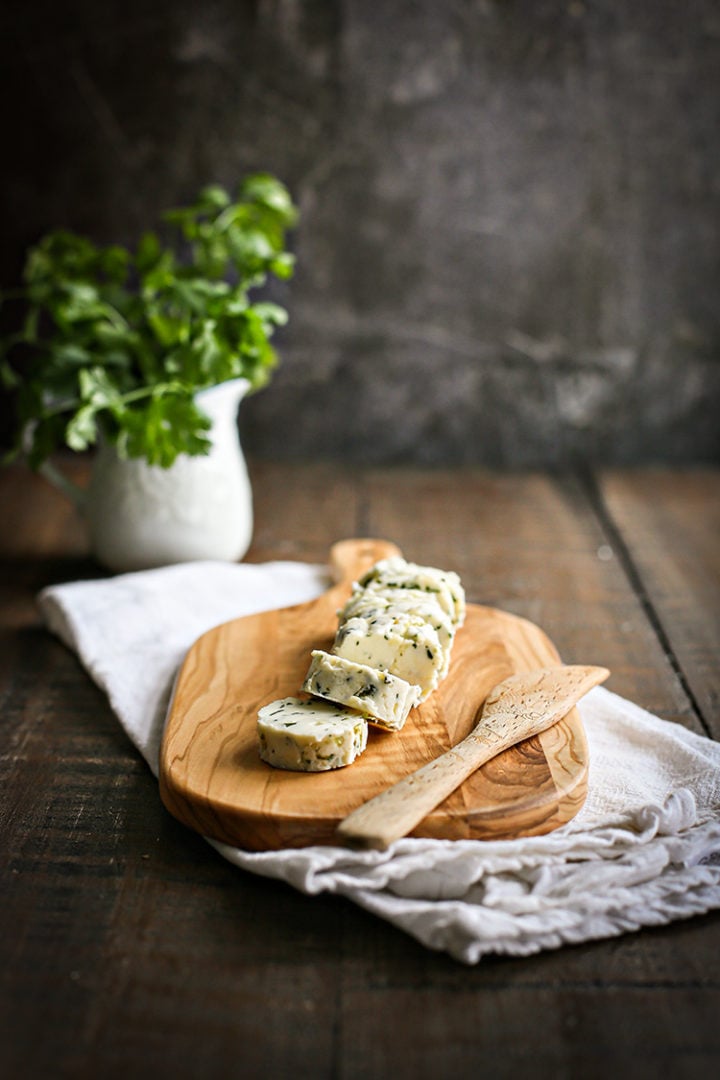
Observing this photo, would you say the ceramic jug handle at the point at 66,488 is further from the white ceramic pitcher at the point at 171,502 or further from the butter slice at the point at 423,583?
the butter slice at the point at 423,583

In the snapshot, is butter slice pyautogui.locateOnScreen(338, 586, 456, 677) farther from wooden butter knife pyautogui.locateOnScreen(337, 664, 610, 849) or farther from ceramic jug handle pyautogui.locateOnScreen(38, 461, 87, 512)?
ceramic jug handle pyautogui.locateOnScreen(38, 461, 87, 512)

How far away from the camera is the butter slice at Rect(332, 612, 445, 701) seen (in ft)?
3.71

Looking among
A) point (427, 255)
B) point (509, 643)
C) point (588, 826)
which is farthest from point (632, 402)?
point (588, 826)

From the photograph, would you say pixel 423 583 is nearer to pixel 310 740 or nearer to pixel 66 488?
pixel 310 740

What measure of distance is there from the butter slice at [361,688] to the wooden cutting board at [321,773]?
1.3 inches

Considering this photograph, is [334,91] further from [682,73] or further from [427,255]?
[682,73]

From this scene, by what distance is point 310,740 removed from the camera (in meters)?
1.00

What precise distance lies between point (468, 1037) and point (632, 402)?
→ 1.79 meters

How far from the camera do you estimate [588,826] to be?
100 cm

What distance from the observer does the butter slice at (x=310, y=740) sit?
1.01 metres

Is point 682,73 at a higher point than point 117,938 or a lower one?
higher

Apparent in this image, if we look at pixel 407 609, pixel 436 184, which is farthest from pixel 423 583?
pixel 436 184

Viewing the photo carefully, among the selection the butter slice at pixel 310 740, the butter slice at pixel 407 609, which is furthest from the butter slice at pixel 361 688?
the butter slice at pixel 407 609

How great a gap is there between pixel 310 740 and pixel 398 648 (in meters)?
0.18
